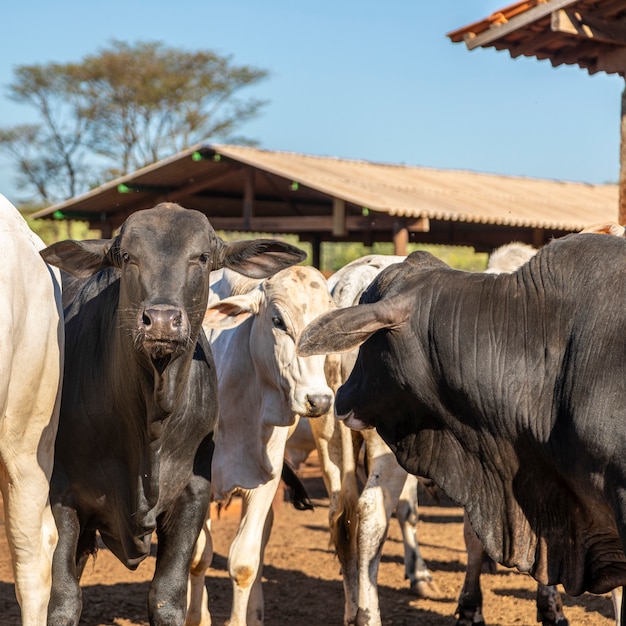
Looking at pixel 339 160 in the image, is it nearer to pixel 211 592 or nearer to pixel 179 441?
pixel 211 592

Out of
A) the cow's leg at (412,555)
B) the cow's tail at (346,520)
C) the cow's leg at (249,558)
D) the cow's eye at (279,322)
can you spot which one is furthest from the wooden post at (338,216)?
the cow's eye at (279,322)

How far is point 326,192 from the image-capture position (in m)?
13.4

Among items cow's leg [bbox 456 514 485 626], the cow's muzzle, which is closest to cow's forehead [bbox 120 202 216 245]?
the cow's muzzle

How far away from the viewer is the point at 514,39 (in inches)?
332

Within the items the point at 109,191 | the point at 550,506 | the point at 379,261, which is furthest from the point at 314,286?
the point at 109,191

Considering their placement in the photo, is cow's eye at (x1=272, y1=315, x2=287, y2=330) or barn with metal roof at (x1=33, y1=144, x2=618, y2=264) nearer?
cow's eye at (x1=272, y1=315, x2=287, y2=330)

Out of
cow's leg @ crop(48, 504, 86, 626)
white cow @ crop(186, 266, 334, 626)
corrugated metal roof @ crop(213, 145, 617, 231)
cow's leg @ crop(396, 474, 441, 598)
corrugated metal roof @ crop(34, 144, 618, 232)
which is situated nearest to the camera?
cow's leg @ crop(48, 504, 86, 626)

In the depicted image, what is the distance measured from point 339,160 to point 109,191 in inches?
158

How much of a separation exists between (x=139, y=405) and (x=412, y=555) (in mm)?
3682

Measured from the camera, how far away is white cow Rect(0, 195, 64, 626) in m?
4.08

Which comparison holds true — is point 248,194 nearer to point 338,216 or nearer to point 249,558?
point 338,216

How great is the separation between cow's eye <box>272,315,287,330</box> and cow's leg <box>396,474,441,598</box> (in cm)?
188

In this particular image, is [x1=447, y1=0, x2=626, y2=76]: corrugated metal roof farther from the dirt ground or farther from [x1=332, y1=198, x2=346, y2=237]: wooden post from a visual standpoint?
[x1=332, y1=198, x2=346, y2=237]: wooden post

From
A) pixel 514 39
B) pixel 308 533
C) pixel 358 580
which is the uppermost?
pixel 514 39
